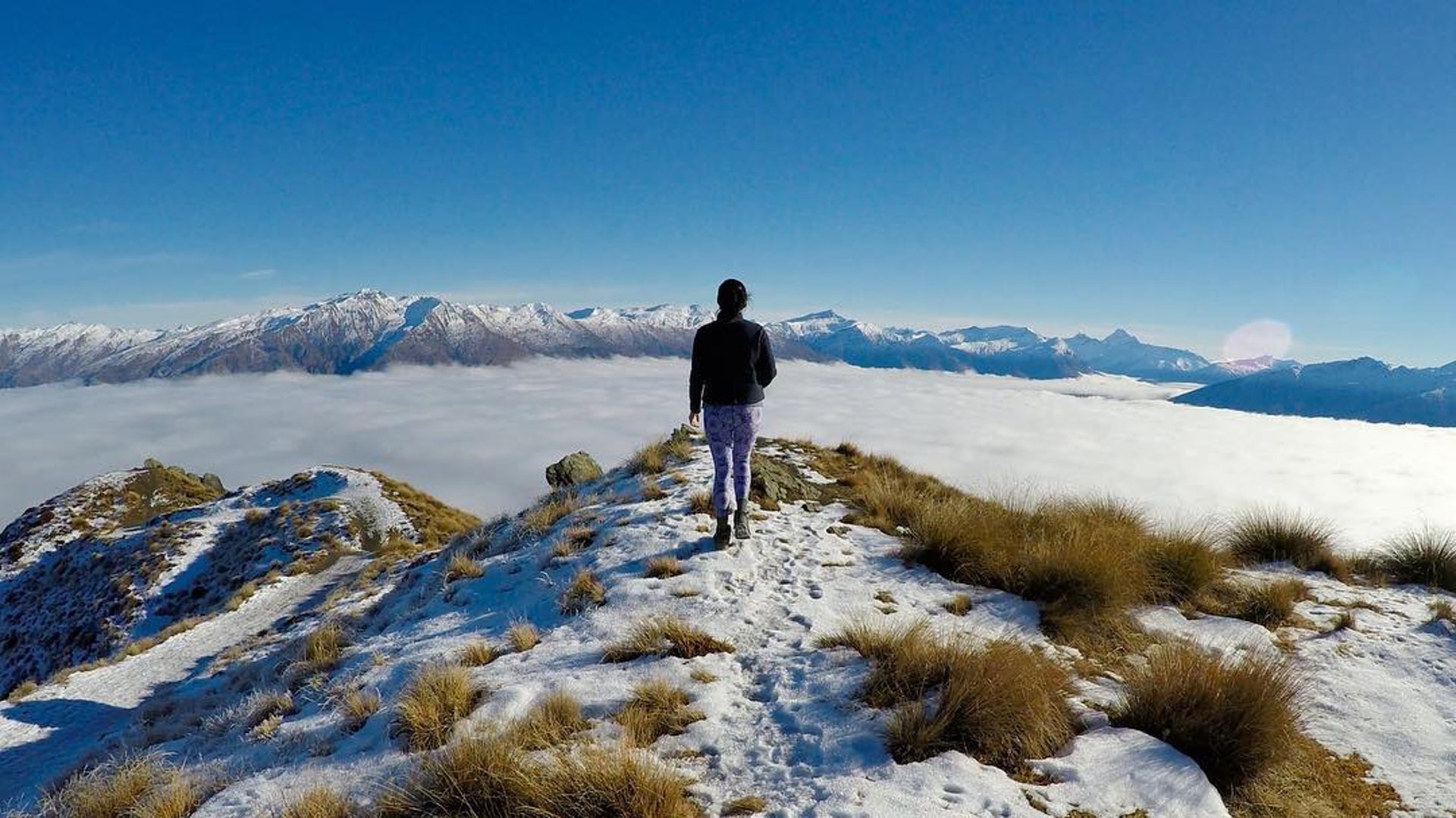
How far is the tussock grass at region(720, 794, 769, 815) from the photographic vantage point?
3.82 metres

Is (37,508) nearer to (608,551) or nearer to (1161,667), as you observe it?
(608,551)

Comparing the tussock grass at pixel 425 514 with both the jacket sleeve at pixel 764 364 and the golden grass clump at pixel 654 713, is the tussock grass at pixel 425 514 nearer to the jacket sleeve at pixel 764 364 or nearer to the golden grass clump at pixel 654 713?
the jacket sleeve at pixel 764 364

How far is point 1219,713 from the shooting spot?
4.52 metres

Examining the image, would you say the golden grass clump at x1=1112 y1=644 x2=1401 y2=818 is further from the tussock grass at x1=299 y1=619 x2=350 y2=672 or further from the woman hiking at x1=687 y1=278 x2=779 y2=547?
the tussock grass at x1=299 y1=619 x2=350 y2=672

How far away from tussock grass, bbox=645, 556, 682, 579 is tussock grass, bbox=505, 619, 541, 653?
1.62 m

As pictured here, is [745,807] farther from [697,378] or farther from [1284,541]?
[1284,541]

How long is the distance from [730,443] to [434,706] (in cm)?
480

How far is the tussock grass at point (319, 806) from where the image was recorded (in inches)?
158

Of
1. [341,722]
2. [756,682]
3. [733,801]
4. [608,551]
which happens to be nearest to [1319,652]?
[756,682]

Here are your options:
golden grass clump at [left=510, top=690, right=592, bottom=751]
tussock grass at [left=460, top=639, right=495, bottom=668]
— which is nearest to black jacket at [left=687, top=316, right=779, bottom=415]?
tussock grass at [left=460, top=639, right=495, bottom=668]

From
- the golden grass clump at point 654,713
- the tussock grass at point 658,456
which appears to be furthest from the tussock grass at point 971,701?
the tussock grass at point 658,456

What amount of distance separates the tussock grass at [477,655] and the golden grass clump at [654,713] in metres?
2.03

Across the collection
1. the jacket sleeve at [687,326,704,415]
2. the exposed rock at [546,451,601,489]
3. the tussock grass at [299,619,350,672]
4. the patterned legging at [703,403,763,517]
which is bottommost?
the exposed rock at [546,451,601,489]

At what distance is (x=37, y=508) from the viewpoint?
50.5m
